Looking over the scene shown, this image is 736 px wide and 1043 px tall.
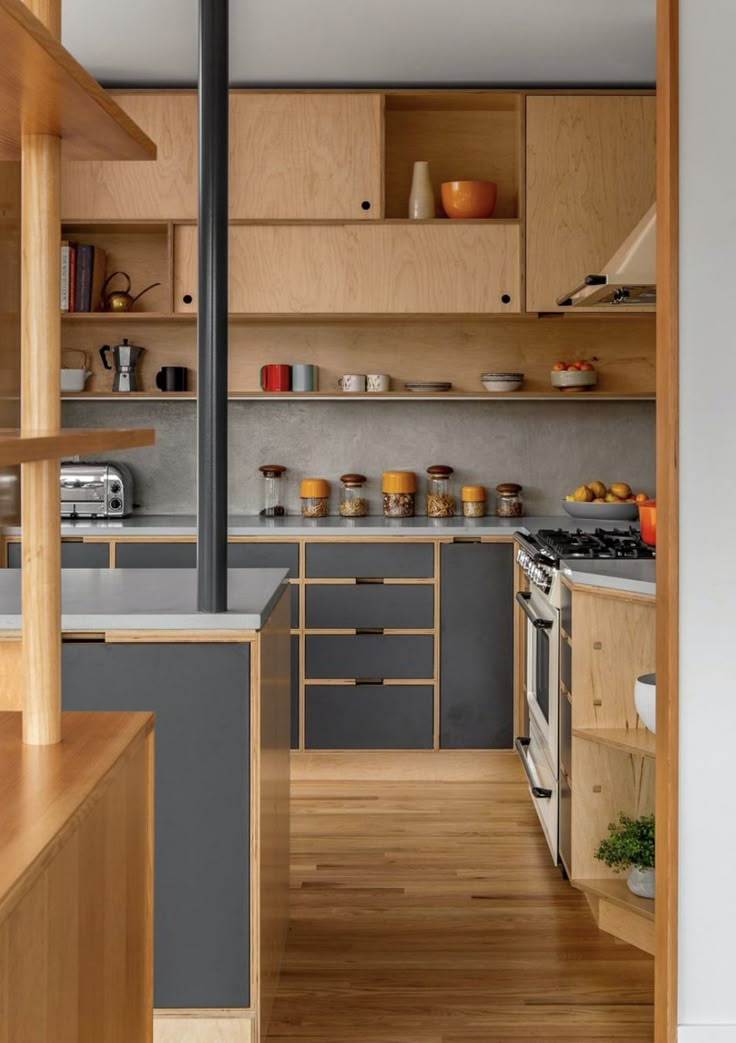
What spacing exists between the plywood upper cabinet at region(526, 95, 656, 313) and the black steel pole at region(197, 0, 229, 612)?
8.13 ft

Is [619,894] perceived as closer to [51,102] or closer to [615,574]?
[615,574]

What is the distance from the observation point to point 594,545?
3588mm

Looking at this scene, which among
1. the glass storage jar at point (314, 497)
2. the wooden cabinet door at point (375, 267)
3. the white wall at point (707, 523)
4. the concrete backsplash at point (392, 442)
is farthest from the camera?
the concrete backsplash at point (392, 442)

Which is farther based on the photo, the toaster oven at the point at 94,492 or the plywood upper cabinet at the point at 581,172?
the toaster oven at the point at 94,492

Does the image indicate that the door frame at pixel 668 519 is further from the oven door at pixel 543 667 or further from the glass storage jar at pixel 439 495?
the glass storage jar at pixel 439 495

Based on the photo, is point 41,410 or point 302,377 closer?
point 41,410

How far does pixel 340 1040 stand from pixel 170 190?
11.0 feet

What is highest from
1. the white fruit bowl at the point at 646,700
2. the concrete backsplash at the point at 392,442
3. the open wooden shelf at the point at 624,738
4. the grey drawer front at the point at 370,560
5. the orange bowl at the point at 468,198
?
the orange bowl at the point at 468,198

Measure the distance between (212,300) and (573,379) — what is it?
8.87 feet

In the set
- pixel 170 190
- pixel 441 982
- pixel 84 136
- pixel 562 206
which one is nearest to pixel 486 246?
pixel 562 206

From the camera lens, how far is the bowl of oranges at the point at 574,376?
15.8ft

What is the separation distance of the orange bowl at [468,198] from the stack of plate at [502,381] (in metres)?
0.65

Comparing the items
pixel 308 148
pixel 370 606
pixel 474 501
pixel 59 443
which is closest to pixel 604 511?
pixel 474 501

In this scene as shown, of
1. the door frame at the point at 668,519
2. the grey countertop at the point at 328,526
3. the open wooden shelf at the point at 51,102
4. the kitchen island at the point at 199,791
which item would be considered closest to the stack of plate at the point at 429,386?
the grey countertop at the point at 328,526
